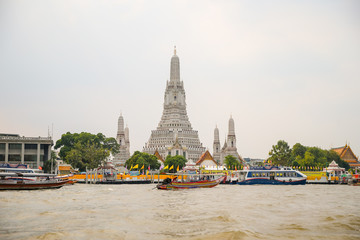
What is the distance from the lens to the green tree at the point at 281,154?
10344 centimetres

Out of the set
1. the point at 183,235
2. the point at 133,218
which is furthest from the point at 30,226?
the point at 183,235

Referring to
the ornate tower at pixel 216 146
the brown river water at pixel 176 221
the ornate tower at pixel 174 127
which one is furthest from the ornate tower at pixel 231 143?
the brown river water at pixel 176 221

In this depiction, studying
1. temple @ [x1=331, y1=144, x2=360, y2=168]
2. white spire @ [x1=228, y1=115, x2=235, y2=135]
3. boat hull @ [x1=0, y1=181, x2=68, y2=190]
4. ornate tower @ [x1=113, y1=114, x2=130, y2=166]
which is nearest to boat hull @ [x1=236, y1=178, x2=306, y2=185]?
boat hull @ [x1=0, y1=181, x2=68, y2=190]

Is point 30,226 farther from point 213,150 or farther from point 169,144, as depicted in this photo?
point 213,150

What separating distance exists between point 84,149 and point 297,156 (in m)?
50.5

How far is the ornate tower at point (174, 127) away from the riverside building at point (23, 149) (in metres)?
67.4

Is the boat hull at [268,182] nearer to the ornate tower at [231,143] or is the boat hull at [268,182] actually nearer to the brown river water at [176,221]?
the brown river water at [176,221]

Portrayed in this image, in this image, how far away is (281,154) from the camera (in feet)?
341

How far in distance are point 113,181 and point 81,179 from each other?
9.52 m

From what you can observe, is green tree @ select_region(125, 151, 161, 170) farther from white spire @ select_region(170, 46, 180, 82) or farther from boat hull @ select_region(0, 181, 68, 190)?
white spire @ select_region(170, 46, 180, 82)

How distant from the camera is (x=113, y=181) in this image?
75.8m

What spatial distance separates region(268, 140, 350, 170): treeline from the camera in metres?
101

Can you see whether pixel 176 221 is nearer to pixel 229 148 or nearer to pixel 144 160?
pixel 144 160

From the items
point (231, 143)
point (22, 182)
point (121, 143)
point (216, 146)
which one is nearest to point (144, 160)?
point (121, 143)
